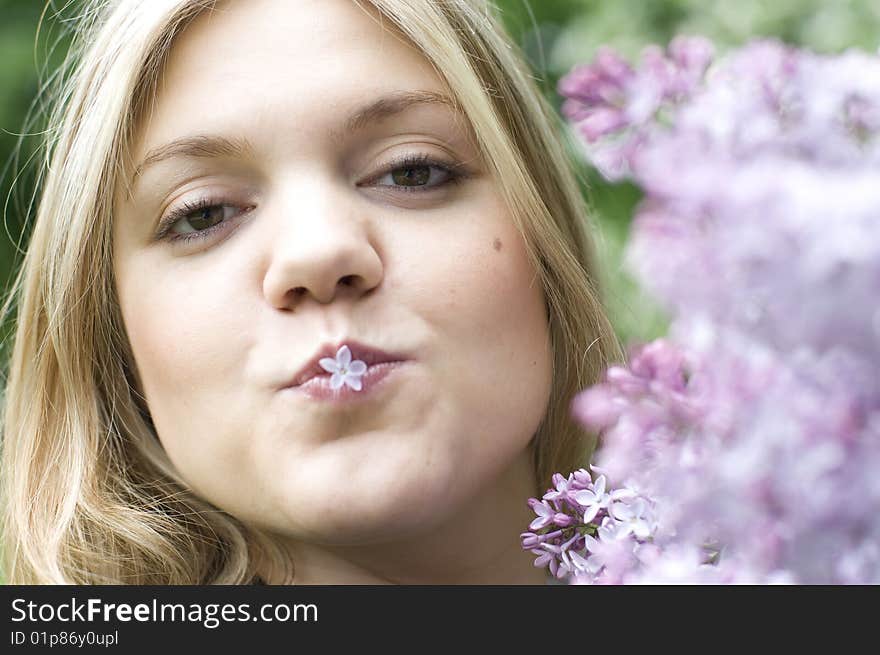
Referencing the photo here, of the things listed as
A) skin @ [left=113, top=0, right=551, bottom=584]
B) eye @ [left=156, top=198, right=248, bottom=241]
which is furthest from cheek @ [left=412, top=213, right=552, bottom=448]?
eye @ [left=156, top=198, right=248, bottom=241]

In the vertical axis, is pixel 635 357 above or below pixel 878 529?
above

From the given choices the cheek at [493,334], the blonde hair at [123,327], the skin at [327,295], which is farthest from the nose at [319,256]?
the blonde hair at [123,327]

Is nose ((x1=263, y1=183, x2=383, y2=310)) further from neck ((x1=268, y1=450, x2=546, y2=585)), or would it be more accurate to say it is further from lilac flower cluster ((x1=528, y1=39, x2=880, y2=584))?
lilac flower cluster ((x1=528, y1=39, x2=880, y2=584))

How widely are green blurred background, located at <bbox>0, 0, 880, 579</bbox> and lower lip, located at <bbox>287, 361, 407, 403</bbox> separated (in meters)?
1.25

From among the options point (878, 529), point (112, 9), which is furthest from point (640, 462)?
point (112, 9)

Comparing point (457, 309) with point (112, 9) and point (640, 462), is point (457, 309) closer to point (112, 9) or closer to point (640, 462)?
point (640, 462)

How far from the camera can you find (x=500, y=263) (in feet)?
5.27

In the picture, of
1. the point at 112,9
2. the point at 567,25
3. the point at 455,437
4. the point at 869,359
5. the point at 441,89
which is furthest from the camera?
the point at 567,25

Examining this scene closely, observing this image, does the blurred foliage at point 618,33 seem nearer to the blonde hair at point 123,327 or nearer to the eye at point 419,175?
the blonde hair at point 123,327

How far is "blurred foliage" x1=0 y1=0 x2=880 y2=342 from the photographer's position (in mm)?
→ 2955

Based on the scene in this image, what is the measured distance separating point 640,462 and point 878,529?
0.75 feet

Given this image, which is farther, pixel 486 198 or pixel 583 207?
pixel 583 207

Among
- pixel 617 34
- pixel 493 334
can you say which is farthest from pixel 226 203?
pixel 617 34

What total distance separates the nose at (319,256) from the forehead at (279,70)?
0.44 feet
